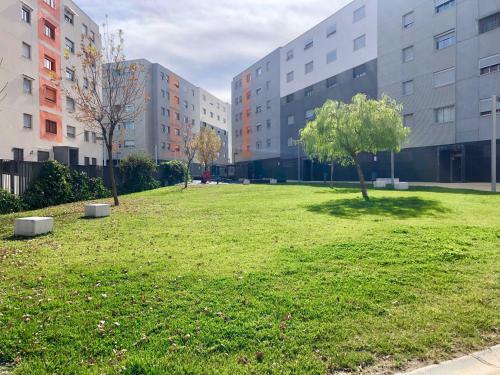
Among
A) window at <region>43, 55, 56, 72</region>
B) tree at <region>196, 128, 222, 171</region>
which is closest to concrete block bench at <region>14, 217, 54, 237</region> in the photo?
window at <region>43, 55, 56, 72</region>

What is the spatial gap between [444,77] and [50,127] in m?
33.3

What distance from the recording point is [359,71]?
3744cm

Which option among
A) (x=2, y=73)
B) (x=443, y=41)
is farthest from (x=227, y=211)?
(x=443, y=41)

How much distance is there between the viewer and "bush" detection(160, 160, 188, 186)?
1309 inches

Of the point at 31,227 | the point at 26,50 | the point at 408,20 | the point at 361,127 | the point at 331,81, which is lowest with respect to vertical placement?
the point at 31,227

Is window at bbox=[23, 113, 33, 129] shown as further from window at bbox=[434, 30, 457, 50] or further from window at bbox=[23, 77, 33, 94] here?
window at bbox=[434, 30, 457, 50]

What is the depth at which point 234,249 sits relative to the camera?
6.82m

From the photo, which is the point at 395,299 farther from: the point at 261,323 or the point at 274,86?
the point at 274,86

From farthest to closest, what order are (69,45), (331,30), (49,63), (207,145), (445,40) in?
(207,145), (331,30), (69,45), (49,63), (445,40)

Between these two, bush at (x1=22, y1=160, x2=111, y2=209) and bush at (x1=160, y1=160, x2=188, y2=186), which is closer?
bush at (x1=22, y1=160, x2=111, y2=209)

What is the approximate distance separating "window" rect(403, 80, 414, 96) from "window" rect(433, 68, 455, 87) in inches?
94.2

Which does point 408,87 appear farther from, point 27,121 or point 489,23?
point 27,121

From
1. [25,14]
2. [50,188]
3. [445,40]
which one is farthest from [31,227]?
[445,40]

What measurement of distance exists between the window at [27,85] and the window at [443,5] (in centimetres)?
3342
